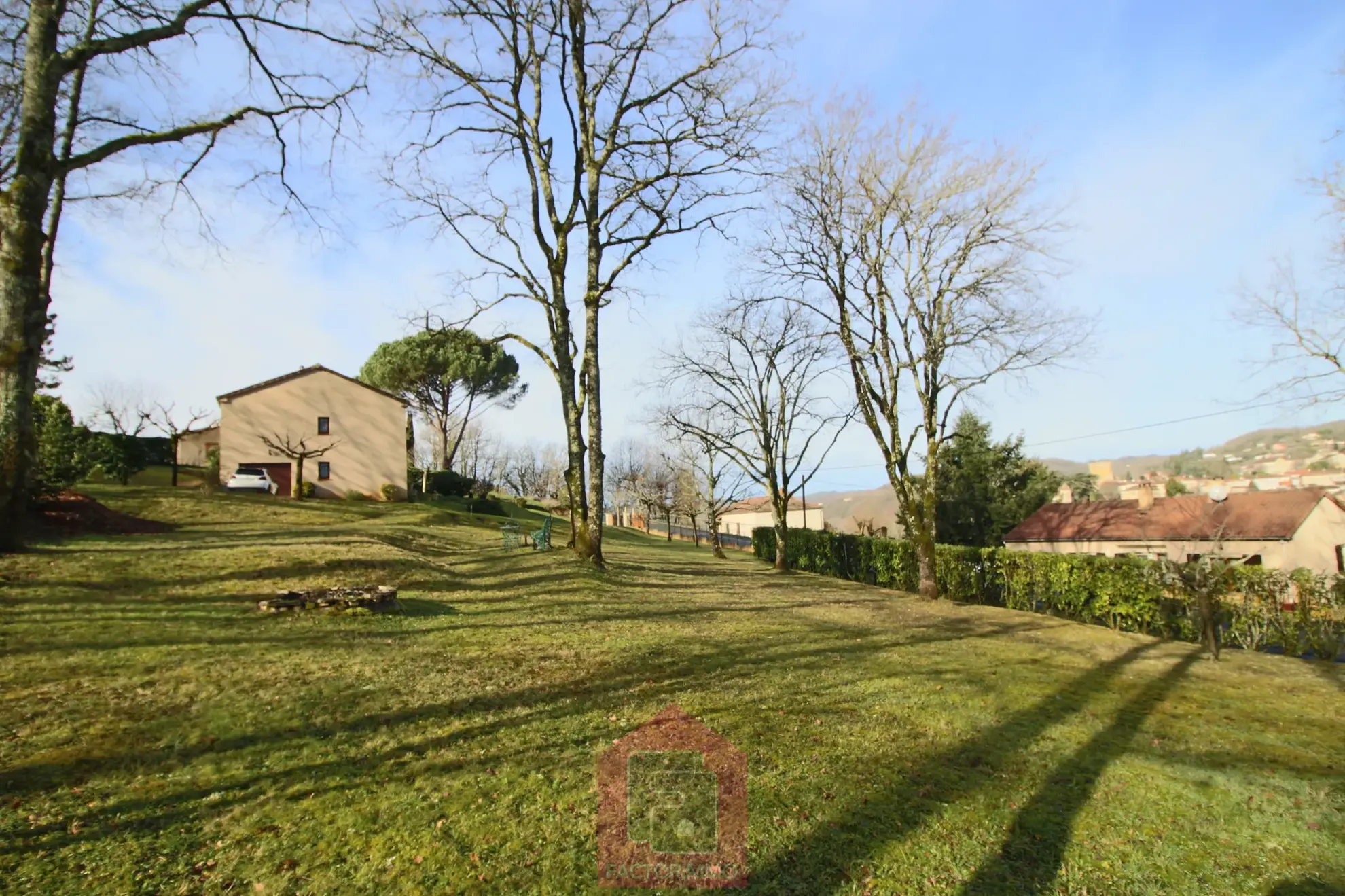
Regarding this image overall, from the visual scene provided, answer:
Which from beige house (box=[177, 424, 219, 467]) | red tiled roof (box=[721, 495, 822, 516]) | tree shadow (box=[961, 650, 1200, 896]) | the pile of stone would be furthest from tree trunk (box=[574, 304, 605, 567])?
red tiled roof (box=[721, 495, 822, 516])

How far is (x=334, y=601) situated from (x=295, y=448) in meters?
29.3

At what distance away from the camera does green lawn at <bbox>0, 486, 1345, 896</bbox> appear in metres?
3.98

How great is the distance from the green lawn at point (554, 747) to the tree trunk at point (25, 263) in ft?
4.43

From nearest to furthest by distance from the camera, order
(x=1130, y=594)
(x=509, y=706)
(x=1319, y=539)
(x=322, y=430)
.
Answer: (x=509, y=706) < (x=1130, y=594) < (x=1319, y=539) < (x=322, y=430)

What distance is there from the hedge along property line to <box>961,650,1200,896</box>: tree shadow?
8.03m

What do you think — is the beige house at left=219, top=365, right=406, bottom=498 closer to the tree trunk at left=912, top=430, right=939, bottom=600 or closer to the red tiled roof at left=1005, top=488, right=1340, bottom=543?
the tree trunk at left=912, top=430, right=939, bottom=600

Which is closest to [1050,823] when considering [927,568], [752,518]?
[927,568]

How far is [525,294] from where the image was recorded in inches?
726

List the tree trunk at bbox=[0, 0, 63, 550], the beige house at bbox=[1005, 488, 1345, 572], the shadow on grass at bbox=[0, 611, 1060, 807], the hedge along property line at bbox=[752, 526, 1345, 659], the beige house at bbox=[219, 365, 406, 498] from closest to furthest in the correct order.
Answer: the shadow on grass at bbox=[0, 611, 1060, 807]
the tree trunk at bbox=[0, 0, 63, 550]
the hedge along property line at bbox=[752, 526, 1345, 659]
the beige house at bbox=[1005, 488, 1345, 572]
the beige house at bbox=[219, 365, 406, 498]

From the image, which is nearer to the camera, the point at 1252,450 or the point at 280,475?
the point at 280,475

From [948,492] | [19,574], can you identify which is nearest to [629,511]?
[948,492]

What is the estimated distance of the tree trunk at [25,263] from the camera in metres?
9.20

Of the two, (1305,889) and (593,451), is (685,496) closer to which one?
(593,451)

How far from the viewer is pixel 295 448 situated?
34.9 metres
